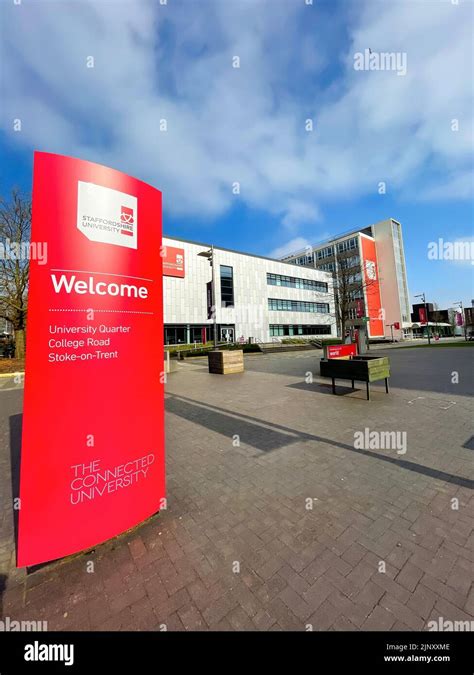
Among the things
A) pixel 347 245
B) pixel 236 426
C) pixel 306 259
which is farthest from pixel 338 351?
pixel 306 259

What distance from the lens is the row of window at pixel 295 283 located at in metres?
43.9

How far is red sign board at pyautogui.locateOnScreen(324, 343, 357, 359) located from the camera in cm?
911

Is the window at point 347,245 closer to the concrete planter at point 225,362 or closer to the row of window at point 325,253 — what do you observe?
the row of window at point 325,253

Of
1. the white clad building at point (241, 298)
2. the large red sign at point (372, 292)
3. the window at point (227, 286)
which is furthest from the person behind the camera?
the large red sign at point (372, 292)

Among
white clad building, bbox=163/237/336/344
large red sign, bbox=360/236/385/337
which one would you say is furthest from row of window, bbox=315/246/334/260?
white clad building, bbox=163/237/336/344

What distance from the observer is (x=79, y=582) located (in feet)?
7.27

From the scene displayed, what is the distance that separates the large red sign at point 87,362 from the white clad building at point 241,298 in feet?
64.3

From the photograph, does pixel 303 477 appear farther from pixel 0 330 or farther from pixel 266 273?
pixel 0 330

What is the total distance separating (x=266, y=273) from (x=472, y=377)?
115ft

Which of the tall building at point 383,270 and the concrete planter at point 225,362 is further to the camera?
the tall building at point 383,270

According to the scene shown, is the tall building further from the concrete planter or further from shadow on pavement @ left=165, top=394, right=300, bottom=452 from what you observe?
shadow on pavement @ left=165, top=394, right=300, bottom=452

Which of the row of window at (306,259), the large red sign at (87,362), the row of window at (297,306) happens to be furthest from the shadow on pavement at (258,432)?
the row of window at (306,259)
